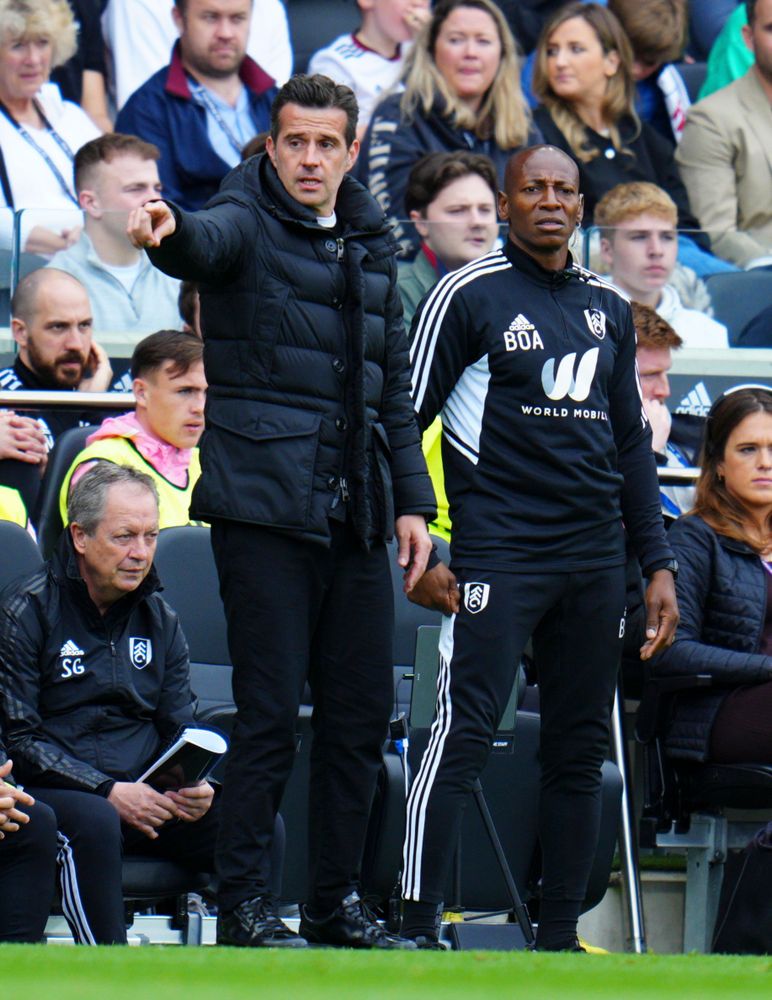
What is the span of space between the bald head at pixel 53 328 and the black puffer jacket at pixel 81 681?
1873 mm

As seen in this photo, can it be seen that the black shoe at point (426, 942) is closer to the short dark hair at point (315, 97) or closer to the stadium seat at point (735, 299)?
the short dark hair at point (315, 97)

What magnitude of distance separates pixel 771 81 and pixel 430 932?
6.18 metres

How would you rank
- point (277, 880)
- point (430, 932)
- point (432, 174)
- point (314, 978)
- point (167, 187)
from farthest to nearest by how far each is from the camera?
point (167, 187) → point (432, 174) → point (277, 880) → point (430, 932) → point (314, 978)

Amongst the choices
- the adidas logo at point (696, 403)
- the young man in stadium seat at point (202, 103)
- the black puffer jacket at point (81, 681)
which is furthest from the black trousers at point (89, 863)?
the young man in stadium seat at point (202, 103)

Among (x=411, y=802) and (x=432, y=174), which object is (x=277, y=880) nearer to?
(x=411, y=802)

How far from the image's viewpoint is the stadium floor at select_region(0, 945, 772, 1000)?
125 inches

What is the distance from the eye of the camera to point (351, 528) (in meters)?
4.53

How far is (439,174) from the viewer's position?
7824mm

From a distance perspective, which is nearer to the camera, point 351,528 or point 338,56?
point 351,528

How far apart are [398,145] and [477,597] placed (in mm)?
4139

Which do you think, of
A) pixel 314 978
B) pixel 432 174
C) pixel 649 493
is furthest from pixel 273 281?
pixel 432 174

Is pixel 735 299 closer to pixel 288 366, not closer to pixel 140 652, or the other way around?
pixel 140 652

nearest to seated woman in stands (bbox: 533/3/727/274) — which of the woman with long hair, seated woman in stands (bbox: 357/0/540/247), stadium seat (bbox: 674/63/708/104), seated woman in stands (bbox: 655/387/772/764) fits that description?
the woman with long hair

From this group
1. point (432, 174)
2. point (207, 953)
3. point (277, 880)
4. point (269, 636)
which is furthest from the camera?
point (432, 174)
